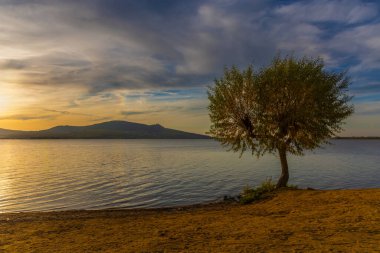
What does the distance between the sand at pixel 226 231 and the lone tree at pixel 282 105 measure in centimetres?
885

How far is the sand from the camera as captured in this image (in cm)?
1392

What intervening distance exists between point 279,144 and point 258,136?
230 cm

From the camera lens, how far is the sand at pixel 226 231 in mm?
13922

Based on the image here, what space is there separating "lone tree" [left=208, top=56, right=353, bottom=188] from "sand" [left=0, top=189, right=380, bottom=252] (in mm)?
8853

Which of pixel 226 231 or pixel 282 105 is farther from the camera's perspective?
pixel 282 105

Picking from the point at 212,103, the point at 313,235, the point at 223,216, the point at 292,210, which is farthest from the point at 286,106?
the point at 313,235

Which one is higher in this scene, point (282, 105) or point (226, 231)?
point (282, 105)

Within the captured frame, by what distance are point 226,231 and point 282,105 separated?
1889 centimetres

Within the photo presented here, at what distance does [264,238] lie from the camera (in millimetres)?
14891

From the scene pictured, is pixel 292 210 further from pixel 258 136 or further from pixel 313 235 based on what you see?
pixel 258 136

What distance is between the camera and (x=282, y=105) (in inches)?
1280

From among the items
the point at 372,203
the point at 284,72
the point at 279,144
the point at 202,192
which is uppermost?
the point at 284,72

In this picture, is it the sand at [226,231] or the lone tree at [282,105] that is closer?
the sand at [226,231]

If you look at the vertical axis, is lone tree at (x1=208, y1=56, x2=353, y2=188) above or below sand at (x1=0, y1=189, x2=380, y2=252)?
above
